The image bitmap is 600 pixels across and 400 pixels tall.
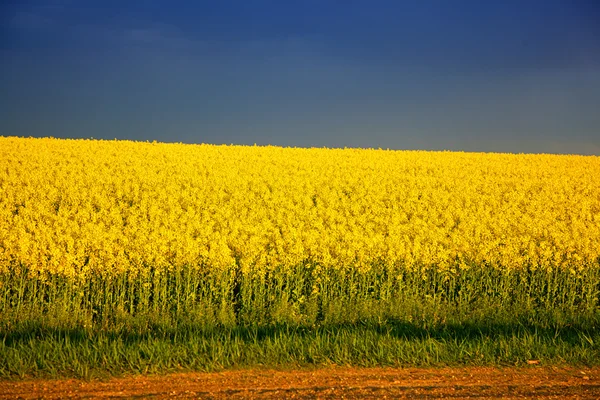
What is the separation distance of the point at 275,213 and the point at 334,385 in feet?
31.6

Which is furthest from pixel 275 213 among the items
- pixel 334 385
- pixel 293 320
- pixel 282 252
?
pixel 334 385

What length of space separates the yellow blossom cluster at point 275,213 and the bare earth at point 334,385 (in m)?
4.85

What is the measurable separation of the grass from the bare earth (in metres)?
0.24

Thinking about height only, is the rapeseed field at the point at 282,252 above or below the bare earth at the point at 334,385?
above

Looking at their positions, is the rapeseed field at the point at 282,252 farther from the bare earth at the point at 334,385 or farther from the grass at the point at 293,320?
the bare earth at the point at 334,385

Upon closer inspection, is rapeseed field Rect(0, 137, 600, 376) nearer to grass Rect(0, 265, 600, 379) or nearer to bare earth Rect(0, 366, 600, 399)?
grass Rect(0, 265, 600, 379)

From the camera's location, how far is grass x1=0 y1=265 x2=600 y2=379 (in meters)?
7.68

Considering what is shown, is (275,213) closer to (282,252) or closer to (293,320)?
(282,252)

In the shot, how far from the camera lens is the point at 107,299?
1106 cm

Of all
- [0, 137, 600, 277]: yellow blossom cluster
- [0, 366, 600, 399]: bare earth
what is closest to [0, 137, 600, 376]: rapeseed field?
[0, 137, 600, 277]: yellow blossom cluster

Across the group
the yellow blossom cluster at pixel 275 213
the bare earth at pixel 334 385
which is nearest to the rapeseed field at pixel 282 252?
the yellow blossom cluster at pixel 275 213

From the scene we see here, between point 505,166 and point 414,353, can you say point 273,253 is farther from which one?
point 505,166

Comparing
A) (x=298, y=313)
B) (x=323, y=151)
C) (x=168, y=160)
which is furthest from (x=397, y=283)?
(x=323, y=151)

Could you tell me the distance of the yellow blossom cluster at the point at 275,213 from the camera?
41.4ft
